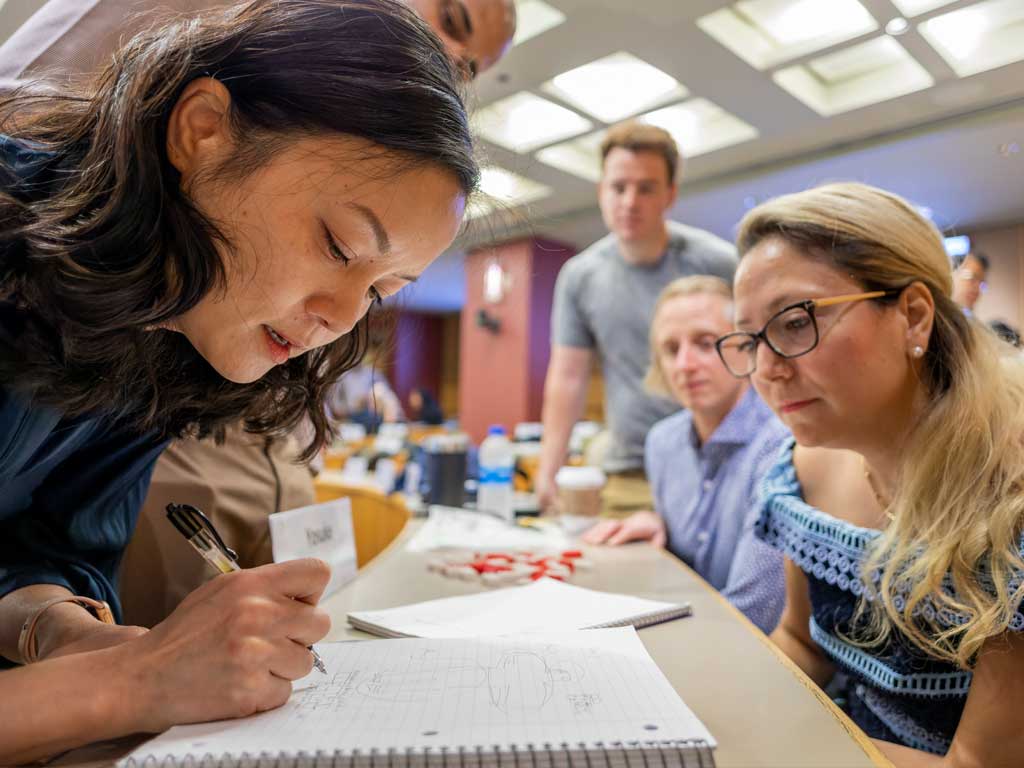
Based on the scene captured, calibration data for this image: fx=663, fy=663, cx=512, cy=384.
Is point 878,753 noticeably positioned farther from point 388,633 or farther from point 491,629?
point 388,633

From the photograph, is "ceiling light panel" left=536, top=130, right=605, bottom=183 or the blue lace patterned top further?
"ceiling light panel" left=536, top=130, right=605, bottom=183

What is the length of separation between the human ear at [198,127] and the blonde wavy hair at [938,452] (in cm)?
79

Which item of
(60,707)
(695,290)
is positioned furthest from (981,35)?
(60,707)

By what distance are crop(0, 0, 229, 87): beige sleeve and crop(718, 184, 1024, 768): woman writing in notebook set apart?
995mm

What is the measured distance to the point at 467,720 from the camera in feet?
1.70

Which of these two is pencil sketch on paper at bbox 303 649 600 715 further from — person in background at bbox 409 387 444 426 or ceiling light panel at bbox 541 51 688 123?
person in background at bbox 409 387 444 426

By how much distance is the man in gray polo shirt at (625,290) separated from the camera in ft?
7.72

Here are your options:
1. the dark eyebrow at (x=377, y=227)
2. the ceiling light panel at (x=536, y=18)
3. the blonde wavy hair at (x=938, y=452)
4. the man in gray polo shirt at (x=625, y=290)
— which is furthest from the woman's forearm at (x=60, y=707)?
the ceiling light panel at (x=536, y=18)

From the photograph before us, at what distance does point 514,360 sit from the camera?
25.8ft

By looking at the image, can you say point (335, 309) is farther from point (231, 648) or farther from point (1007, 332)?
point (1007, 332)

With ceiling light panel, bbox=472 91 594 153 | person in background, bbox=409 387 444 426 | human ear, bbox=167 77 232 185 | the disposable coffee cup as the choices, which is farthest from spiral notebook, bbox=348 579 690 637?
person in background, bbox=409 387 444 426

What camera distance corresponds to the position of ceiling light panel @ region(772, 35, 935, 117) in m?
1.15

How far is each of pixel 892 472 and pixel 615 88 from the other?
229 cm

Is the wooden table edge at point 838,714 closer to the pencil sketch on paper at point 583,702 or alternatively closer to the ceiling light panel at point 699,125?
the pencil sketch on paper at point 583,702
